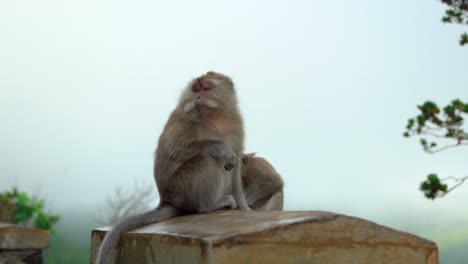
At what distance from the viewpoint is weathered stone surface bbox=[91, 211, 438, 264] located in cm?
287

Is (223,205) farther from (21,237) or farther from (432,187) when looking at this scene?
(21,237)

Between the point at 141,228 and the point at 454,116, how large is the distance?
356cm

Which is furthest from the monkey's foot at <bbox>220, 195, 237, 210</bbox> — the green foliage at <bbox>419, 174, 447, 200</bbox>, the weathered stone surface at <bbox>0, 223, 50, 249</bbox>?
the weathered stone surface at <bbox>0, 223, 50, 249</bbox>

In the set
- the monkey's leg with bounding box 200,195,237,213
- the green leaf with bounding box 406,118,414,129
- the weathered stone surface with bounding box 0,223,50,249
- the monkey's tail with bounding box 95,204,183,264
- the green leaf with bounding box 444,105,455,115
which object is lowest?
the weathered stone surface with bounding box 0,223,50,249

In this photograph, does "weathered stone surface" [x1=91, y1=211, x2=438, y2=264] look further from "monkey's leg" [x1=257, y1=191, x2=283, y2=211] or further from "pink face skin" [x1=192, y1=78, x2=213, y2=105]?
"monkey's leg" [x1=257, y1=191, x2=283, y2=211]

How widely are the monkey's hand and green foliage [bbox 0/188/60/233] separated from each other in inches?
302

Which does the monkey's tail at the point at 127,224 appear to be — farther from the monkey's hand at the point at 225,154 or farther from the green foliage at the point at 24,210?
the green foliage at the point at 24,210

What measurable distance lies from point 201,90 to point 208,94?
49mm

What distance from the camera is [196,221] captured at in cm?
349

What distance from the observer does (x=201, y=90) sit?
167 inches

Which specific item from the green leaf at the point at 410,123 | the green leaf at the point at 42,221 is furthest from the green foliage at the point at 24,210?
the green leaf at the point at 410,123

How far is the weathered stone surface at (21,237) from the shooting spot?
7071 millimetres

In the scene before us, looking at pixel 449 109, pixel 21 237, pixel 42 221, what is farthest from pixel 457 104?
pixel 42 221

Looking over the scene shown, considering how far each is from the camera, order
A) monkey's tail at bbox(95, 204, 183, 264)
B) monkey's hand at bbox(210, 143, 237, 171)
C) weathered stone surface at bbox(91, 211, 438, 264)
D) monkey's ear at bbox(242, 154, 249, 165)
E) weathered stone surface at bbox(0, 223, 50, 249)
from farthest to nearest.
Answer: weathered stone surface at bbox(0, 223, 50, 249) < monkey's ear at bbox(242, 154, 249, 165) < monkey's hand at bbox(210, 143, 237, 171) < monkey's tail at bbox(95, 204, 183, 264) < weathered stone surface at bbox(91, 211, 438, 264)
